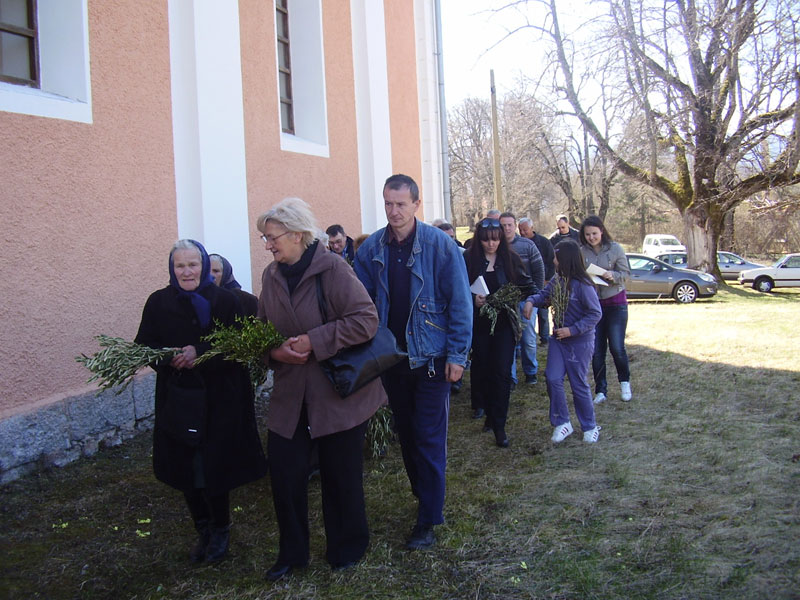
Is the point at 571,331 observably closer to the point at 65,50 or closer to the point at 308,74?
the point at 65,50

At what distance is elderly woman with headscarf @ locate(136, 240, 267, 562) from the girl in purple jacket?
9.82ft

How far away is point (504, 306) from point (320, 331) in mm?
2782

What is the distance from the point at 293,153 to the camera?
881 centimetres

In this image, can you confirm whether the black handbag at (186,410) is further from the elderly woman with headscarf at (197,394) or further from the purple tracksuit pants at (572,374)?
the purple tracksuit pants at (572,374)

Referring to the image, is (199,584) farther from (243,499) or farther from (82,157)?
(82,157)

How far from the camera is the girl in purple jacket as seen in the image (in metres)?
5.73

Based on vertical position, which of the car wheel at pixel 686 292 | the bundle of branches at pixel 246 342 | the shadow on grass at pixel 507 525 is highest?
the bundle of branches at pixel 246 342

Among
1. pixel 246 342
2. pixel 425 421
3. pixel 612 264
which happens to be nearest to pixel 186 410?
pixel 246 342

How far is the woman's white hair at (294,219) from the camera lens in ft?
11.3

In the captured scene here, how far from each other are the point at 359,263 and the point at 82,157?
9.98ft

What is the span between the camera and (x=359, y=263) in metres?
4.12

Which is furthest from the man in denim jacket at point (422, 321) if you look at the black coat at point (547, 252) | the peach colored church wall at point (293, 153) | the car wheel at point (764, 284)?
the car wheel at point (764, 284)

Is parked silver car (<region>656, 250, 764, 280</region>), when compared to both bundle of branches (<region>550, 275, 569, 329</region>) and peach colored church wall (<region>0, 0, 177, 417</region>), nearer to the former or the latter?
bundle of branches (<region>550, 275, 569, 329</region>)

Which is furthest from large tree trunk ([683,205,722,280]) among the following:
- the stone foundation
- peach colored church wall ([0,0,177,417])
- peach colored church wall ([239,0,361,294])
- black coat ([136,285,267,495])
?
black coat ([136,285,267,495])
